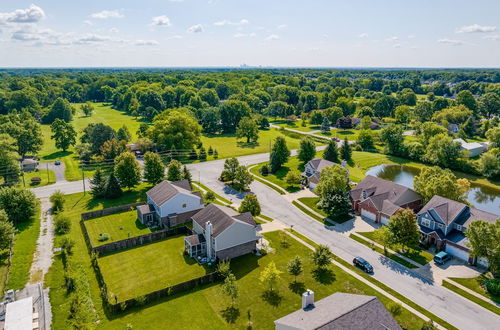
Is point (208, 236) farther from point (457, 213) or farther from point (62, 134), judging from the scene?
point (62, 134)

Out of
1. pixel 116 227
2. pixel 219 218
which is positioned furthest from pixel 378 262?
pixel 116 227

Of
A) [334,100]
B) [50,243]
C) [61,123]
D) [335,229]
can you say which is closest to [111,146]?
[61,123]

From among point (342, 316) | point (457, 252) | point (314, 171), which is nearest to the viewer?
point (342, 316)

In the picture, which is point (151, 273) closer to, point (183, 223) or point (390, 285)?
point (183, 223)

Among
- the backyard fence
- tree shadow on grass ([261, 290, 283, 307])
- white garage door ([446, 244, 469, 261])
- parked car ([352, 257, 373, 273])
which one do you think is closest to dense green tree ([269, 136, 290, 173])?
the backyard fence

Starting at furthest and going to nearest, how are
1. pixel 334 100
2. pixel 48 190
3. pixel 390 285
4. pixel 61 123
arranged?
pixel 334 100 → pixel 61 123 → pixel 48 190 → pixel 390 285

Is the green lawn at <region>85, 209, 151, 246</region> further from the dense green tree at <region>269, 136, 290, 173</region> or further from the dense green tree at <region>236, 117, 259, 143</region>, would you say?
the dense green tree at <region>236, 117, 259, 143</region>

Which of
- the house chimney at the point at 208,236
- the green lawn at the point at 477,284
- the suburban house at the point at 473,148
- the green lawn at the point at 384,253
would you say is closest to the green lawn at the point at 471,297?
the green lawn at the point at 477,284
